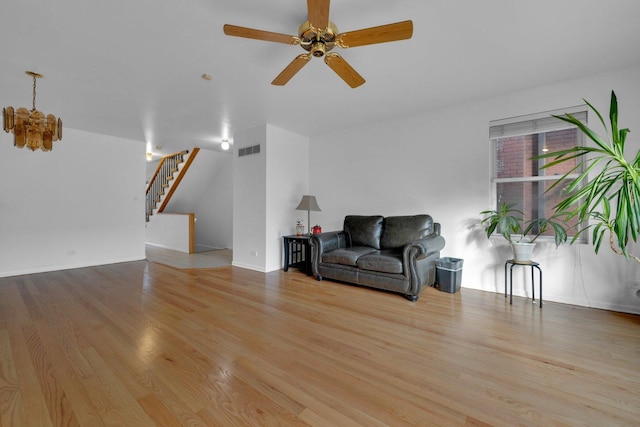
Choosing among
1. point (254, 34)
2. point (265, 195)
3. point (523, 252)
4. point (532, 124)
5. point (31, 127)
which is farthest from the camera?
point (265, 195)

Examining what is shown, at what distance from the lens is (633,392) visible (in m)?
1.52

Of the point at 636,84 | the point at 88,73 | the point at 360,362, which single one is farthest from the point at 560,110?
the point at 88,73

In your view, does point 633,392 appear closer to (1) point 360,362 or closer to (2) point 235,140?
(1) point 360,362

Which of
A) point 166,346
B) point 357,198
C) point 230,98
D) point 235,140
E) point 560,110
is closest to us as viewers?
point 166,346

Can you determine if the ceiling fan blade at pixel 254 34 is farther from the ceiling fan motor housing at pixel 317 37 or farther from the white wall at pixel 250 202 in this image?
the white wall at pixel 250 202

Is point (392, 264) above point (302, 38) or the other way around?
the other way around

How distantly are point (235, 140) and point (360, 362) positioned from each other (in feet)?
14.3

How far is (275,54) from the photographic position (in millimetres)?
2428

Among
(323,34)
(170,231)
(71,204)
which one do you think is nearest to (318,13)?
(323,34)

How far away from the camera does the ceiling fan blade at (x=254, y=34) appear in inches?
67.7

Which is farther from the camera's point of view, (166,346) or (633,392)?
(166,346)

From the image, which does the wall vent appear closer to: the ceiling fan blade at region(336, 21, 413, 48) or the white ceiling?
the white ceiling

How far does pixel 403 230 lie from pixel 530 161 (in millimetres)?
1753

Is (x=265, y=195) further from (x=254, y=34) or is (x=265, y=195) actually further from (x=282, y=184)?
(x=254, y=34)
